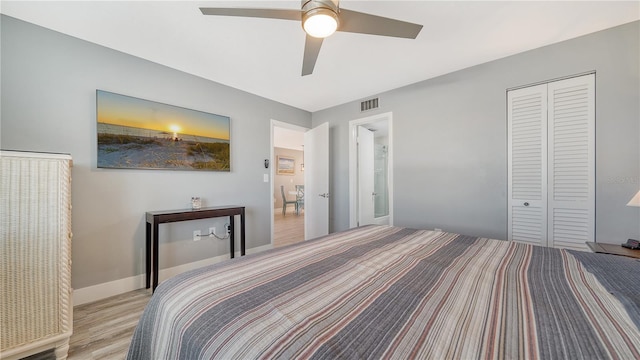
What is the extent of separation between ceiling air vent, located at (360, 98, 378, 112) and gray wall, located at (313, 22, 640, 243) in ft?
0.30

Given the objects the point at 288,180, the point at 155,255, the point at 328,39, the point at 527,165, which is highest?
the point at 328,39

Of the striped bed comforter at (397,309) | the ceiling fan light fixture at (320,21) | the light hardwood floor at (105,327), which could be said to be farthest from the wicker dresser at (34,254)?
the ceiling fan light fixture at (320,21)

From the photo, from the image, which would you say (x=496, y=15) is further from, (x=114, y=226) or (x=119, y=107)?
(x=114, y=226)

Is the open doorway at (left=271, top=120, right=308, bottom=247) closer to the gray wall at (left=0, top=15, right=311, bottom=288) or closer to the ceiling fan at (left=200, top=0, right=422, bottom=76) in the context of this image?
the gray wall at (left=0, top=15, right=311, bottom=288)

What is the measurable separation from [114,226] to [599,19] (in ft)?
15.1

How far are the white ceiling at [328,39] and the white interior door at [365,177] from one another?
3.99ft

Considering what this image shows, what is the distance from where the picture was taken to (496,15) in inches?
71.6

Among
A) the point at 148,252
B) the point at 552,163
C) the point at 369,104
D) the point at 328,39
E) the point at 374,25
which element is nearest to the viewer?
the point at 374,25

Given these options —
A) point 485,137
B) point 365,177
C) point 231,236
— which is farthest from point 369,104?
point 231,236

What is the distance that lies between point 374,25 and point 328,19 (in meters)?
0.35

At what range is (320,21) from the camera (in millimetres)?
1370

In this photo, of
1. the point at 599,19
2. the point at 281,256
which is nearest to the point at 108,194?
the point at 281,256

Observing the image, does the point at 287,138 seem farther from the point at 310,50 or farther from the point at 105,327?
the point at 105,327

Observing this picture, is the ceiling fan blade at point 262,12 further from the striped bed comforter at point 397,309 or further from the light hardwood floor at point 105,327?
the light hardwood floor at point 105,327
